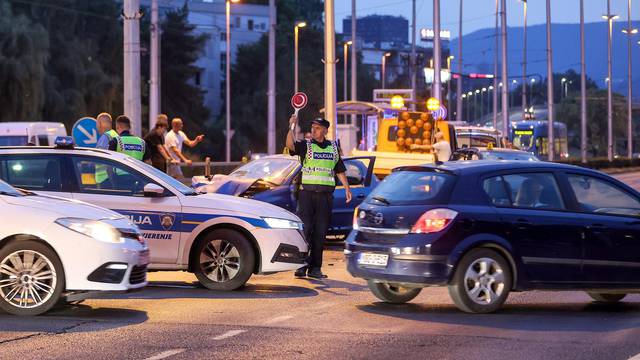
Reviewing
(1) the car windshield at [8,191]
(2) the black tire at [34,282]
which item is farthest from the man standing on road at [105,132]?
(2) the black tire at [34,282]

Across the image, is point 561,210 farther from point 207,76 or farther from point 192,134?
point 207,76

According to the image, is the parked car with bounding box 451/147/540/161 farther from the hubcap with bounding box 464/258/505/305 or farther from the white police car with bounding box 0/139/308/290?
the hubcap with bounding box 464/258/505/305

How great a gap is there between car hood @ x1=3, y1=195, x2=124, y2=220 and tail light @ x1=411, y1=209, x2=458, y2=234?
104 inches

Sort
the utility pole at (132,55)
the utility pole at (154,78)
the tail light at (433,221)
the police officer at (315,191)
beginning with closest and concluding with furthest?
1. the tail light at (433,221)
2. the police officer at (315,191)
3. the utility pole at (132,55)
4. the utility pole at (154,78)

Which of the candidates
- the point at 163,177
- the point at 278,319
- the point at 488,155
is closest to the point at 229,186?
the point at 163,177

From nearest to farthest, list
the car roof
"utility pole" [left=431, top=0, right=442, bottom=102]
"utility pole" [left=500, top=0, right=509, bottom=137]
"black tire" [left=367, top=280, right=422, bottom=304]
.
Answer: the car roof, "black tire" [left=367, top=280, right=422, bottom=304], "utility pole" [left=431, top=0, right=442, bottom=102], "utility pole" [left=500, top=0, right=509, bottom=137]

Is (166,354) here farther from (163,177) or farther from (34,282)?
(163,177)

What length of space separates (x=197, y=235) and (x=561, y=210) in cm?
374

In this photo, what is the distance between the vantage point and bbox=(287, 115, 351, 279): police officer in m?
15.1

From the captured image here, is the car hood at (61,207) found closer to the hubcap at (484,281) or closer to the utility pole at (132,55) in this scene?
the hubcap at (484,281)

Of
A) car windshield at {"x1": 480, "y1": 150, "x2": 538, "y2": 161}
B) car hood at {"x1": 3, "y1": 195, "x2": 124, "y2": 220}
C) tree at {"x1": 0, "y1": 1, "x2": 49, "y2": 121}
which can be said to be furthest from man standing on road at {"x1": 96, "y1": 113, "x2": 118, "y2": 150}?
tree at {"x1": 0, "y1": 1, "x2": 49, "y2": 121}

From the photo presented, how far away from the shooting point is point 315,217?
15.1 meters

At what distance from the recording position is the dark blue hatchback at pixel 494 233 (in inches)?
460

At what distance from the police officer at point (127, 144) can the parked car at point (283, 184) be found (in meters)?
2.32
